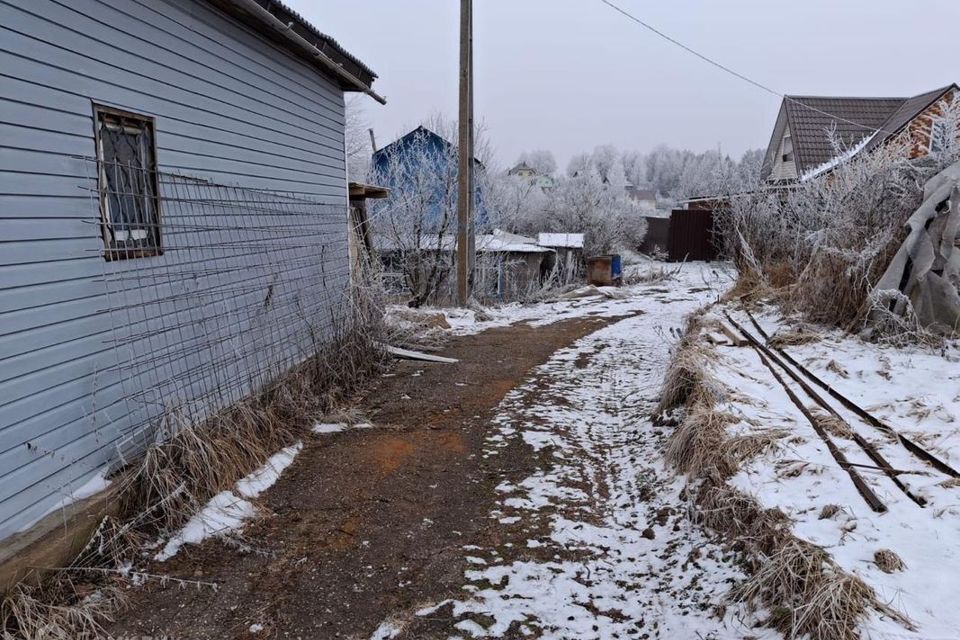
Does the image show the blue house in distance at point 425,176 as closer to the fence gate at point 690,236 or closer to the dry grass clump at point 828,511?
the fence gate at point 690,236

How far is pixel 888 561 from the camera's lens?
2.45 m

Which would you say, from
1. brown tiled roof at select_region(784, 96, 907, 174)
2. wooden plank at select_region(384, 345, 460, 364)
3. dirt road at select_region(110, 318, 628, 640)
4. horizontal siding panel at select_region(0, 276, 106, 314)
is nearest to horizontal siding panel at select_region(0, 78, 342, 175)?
horizontal siding panel at select_region(0, 276, 106, 314)

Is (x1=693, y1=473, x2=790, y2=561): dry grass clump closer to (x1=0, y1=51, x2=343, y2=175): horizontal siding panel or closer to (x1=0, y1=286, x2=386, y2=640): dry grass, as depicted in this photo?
(x1=0, y1=286, x2=386, y2=640): dry grass

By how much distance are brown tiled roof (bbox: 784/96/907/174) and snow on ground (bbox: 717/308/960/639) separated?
727 inches

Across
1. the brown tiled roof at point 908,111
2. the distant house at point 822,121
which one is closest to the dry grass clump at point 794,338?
the brown tiled roof at point 908,111

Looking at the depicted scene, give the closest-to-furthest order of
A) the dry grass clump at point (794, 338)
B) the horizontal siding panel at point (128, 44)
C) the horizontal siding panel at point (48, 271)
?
the horizontal siding panel at point (48, 271), the horizontal siding panel at point (128, 44), the dry grass clump at point (794, 338)

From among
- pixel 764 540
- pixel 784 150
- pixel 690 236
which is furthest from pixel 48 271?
pixel 784 150

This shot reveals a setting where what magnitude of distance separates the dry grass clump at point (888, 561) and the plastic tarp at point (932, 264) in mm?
3876

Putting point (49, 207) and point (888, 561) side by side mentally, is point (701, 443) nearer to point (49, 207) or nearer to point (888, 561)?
point (888, 561)

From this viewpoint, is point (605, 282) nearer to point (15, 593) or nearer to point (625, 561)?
point (625, 561)

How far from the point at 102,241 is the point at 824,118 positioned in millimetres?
25027

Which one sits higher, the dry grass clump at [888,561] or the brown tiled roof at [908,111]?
the brown tiled roof at [908,111]

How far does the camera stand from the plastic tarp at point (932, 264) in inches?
215

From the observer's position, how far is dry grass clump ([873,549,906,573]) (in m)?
2.42
